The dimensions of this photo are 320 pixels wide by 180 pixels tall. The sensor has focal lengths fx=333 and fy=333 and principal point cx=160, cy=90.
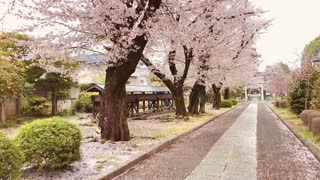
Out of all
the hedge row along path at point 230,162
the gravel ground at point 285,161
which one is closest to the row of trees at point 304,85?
the gravel ground at point 285,161

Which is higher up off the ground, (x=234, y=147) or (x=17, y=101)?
(x=17, y=101)

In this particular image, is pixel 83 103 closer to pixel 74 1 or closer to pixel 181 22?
pixel 181 22

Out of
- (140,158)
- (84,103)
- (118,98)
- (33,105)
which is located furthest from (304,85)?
(33,105)

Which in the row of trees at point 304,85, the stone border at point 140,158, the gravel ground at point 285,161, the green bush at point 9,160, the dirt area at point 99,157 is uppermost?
the row of trees at point 304,85

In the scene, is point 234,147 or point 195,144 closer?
point 234,147

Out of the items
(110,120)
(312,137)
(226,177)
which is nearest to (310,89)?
(312,137)

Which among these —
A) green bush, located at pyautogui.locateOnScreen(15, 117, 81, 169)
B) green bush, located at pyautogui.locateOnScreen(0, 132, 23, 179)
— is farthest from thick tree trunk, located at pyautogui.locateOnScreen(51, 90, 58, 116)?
green bush, located at pyautogui.locateOnScreen(0, 132, 23, 179)

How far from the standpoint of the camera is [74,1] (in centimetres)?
986

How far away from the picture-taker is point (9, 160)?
4.34 m

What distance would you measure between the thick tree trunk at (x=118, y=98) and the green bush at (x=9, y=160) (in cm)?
A: 545

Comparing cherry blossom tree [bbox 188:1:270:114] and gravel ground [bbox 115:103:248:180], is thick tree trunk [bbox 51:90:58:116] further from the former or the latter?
gravel ground [bbox 115:103:248:180]

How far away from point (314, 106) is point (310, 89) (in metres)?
3.18

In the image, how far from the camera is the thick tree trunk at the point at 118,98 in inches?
388

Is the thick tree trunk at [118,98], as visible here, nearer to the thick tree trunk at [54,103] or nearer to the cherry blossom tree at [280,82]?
the thick tree trunk at [54,103]
